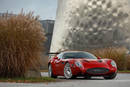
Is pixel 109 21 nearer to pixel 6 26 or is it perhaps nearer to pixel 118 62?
pixel 118 62

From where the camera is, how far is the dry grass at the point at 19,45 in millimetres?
10094

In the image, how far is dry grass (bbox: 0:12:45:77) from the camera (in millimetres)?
10094

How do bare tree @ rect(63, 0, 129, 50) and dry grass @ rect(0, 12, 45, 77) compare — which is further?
bare tree @ rect(63, 0, 129, 50)

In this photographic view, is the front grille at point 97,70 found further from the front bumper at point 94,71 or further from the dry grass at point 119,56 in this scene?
the dry grass at point 119,56

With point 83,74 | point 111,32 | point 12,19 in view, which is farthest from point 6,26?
point 111,32

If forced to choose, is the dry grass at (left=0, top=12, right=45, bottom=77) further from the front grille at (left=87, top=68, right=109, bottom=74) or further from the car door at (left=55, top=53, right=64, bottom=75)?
the front grille at (left=87, top=68, right=109, bottom=74)

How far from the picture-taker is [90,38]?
31172mm

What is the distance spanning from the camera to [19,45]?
10.3 metres

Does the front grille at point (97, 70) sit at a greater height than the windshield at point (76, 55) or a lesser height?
lesser

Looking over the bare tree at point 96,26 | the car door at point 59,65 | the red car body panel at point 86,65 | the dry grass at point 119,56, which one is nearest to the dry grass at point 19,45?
the red car body panel at point 86,65

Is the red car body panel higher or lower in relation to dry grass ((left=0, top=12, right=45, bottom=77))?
lower

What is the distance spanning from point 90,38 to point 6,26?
21.2 m

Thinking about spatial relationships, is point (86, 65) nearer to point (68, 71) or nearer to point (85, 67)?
point (85, 67)

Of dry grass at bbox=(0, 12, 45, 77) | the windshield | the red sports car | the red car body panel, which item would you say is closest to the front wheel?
the red sports car
